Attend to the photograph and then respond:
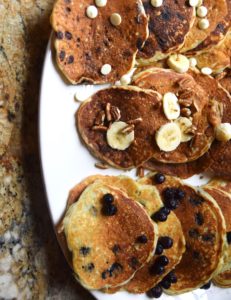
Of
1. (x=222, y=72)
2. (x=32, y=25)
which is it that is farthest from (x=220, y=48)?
(x=32, y=25)

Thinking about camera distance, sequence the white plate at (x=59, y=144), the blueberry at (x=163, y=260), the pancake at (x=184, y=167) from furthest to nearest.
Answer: the pancake at (x=184, y=167), the blueberry at (x=163, y=260), the white plate at (x=59, y=144)

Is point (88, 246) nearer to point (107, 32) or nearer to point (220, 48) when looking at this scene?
point (107, 32)

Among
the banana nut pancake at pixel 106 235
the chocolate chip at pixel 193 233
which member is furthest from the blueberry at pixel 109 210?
the chocolate chip at pixel 193 233

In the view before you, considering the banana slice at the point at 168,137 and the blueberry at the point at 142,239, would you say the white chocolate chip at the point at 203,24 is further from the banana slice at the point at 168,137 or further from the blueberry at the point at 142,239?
the blueberry at the point at 142,239

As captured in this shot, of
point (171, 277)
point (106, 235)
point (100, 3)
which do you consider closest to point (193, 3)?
point (100, 3)

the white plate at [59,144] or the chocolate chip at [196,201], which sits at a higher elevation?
the white plate at [59,144]

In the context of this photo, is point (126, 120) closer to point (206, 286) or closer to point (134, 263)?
point (134, 263)
